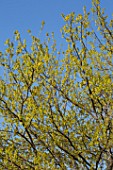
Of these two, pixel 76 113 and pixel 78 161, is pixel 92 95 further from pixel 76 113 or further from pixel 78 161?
pixel 78 161

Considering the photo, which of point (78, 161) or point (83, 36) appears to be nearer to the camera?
point (78, 161)

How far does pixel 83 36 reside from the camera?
9117 millimetres

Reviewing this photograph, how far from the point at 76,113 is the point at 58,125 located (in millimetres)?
993

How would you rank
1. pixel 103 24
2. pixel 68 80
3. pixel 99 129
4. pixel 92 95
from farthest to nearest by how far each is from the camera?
pixel 103 24 → pixel 68 80 → pixel 92 95 → pixel 99 129

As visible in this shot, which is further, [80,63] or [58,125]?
[80,63]

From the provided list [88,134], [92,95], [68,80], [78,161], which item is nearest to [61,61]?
[68,80]

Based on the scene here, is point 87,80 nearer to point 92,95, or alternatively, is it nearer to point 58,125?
point 92,95

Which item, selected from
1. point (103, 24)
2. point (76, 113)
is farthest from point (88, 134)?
point (103, 24)

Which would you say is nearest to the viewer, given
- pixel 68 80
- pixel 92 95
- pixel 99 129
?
pixel 99 129

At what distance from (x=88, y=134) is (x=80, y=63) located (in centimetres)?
195

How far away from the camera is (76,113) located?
351 inches

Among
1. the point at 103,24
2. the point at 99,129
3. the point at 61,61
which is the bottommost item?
the point at 99,129

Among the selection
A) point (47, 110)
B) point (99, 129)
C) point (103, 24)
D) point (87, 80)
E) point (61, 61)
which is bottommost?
point (99, 129)

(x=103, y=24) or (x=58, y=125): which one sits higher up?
(x=103, y=24)
